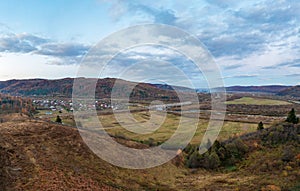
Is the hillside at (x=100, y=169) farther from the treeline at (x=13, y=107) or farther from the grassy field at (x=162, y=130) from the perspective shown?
the treeline at (x=13, y=107)

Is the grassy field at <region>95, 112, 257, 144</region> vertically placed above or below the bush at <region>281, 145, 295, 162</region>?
below

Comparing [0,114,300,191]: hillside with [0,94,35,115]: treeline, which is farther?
[0,94,35,115]: treeline

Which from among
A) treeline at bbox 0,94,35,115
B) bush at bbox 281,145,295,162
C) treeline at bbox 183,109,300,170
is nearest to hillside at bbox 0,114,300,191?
bush at bbox 281,145,295,162

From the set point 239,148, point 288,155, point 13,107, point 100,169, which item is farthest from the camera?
point 13,107

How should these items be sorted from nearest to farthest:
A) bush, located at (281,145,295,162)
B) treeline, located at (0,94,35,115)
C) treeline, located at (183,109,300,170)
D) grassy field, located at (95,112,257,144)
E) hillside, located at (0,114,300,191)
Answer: hillside, located at (0,114,300,191)
bush, located at (281,145,295,162)
treeline, located at (183,109,300,170)
grassy field, located at (95,112,257,144)
treeline, located at (0,94,35,115)

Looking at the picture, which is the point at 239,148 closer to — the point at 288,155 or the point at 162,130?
the point at 288,155

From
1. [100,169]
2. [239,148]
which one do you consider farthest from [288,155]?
[100,169]

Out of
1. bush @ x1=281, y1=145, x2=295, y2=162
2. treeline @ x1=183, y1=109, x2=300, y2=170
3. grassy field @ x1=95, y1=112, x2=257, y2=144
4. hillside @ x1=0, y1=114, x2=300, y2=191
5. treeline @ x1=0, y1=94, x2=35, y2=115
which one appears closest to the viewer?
hillside @ x1=0, y1=114, x2=300, y2=191

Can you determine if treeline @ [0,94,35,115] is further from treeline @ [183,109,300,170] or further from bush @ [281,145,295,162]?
bush @ [281,145,295,162]

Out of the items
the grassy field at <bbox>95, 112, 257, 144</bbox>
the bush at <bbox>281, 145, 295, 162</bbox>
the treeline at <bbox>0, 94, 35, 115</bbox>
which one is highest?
the treeline at <bbox>0, 94, 35, 115</bbox>

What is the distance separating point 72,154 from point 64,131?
5.39 metres

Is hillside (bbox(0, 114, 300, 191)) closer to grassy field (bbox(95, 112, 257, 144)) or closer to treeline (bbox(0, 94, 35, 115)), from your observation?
grassy field (bbox(95, 112, 257, 144))

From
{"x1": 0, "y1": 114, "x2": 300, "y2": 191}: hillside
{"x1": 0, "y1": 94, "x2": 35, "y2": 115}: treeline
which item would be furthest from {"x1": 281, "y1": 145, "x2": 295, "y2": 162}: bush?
{"x1": 0, "y1": 94, "x2": 35, "y2": 115}: treeline

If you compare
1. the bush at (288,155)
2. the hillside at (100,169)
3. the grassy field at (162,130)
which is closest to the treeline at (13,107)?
the grassy field at (162,130)
